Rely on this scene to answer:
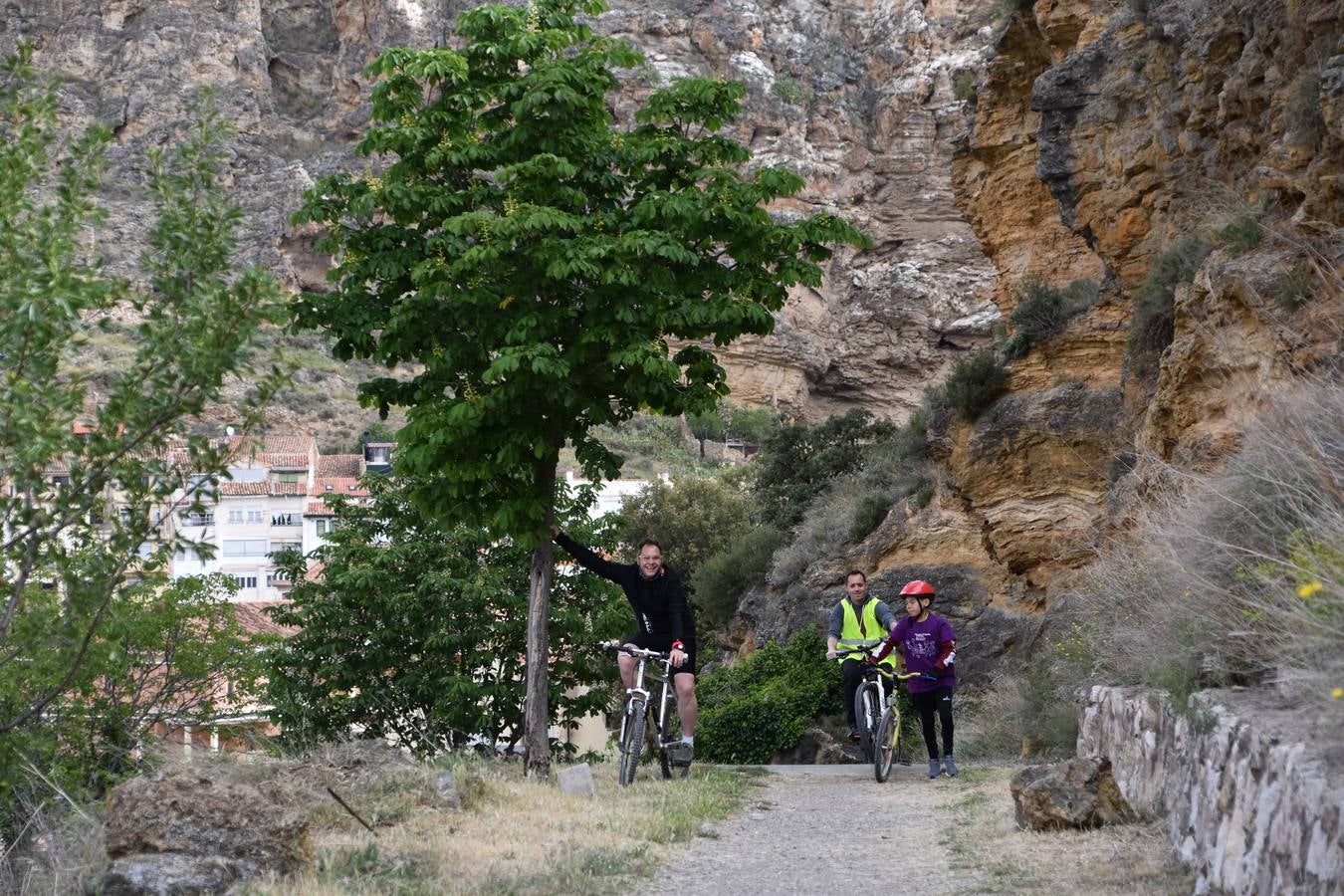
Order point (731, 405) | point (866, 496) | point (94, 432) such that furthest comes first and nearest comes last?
1. point (731, 405)
2. point (866, 496)
3. point (94, 432)

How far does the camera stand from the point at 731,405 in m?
93.8

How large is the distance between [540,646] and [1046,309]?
12.6 meters

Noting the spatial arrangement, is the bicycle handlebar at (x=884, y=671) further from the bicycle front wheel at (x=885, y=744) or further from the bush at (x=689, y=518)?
the bush at (x=689, y=518)

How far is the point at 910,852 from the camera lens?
823 cm

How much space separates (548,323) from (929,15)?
99237 mm

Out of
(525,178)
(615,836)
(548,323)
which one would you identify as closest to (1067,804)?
(615,836)

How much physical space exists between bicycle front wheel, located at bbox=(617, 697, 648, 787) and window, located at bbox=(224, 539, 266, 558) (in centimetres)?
6713

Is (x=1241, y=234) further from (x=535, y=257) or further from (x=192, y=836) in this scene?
(x=192, y=836)

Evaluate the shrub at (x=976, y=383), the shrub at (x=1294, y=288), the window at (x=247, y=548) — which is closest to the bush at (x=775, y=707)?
the shrub at (x=976, y=383)

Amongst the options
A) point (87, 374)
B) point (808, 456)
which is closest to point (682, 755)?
point (87, 374)

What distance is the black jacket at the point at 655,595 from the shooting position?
1123cm

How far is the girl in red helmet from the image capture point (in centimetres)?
1231

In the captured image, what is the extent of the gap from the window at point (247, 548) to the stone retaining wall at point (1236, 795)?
71389 millimetres

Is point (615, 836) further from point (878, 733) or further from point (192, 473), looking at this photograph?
point (878, 733)
